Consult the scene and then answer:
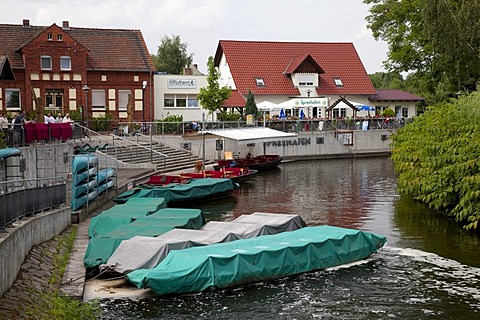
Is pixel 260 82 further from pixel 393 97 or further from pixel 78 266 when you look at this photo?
pixel 78 266

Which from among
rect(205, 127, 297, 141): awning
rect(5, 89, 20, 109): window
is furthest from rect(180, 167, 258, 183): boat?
rect(5, 89, 20, 109): window

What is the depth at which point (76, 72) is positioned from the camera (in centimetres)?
6147

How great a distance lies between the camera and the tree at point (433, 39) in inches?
2149

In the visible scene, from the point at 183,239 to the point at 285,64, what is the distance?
57.1 m

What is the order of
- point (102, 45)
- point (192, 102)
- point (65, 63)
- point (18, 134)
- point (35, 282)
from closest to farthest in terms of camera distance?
point (35, 282), point (18, 134), point (65, 63), point (102, 45), point (192, 102)

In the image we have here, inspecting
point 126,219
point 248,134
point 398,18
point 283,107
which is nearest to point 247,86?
point 283,107

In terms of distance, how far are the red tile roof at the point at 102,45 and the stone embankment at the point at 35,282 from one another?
4102 centimetres

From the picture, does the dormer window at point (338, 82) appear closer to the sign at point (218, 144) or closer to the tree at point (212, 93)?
the tree at point (212, 93)

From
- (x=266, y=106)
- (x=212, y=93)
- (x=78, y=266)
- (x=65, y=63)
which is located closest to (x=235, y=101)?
(x=266, y=106)

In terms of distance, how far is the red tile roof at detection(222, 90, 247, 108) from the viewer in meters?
69.4

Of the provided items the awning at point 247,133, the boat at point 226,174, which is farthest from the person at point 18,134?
the awning at point 247,133

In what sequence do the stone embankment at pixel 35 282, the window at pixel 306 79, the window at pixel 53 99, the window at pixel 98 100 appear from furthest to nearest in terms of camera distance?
the window at pixel 306 79, the window at pixel 98 100, the window at pixel 53 99, the stone embankment at pixel 35 282

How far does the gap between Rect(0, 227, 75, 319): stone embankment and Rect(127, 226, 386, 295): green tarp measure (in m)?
2.11

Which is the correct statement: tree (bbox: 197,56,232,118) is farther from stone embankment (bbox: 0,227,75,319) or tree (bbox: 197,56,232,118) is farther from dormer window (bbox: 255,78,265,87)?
stone embankment (bbox: 0,227,75,319)
